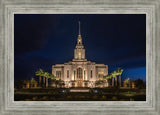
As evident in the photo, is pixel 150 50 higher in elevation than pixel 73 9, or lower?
lower

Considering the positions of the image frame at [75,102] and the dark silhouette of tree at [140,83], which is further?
the dark silhouette of tree at [140,83]

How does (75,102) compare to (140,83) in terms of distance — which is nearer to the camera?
(75,102)

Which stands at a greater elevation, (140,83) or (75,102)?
(140,83)

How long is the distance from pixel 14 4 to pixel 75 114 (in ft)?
8.82

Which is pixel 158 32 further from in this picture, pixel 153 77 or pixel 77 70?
pixel 77 70

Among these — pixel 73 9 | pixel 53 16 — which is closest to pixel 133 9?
pixel 73 9

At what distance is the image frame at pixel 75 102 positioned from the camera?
4648 mm

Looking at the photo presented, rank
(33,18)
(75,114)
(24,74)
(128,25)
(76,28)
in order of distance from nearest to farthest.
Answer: (75,114)
(24,74)
(33,18)
(128,25)
(76,28)

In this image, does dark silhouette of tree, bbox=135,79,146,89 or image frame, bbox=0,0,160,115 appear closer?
image frame, bbox=0,0,160,115

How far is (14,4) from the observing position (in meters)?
4.73

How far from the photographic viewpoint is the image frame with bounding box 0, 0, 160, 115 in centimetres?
465

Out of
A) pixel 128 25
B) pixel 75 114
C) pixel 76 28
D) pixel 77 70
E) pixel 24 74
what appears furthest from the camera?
pixel 77 70

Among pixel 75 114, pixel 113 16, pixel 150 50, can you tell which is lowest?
pixel 75 114

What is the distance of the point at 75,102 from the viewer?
4.75 meters
